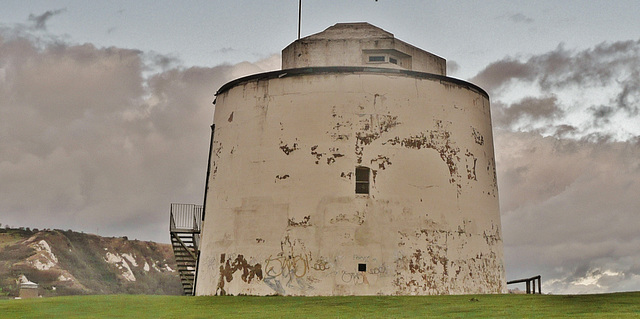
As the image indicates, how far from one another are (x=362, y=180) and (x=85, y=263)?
61.8 meters

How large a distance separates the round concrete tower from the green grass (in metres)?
1.75

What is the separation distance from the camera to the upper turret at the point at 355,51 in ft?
93.7

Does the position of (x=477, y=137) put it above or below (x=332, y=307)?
above

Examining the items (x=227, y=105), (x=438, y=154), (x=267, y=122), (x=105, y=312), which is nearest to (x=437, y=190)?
(x=438, y=154)

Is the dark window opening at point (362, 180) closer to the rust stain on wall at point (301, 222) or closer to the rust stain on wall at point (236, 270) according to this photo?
the rust stain on wall at point (301, 222)

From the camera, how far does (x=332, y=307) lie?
66.9 ft

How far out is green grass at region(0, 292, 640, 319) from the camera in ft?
56.3

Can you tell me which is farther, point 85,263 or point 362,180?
point 85,263

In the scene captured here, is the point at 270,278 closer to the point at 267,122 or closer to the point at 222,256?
the point at 222,256

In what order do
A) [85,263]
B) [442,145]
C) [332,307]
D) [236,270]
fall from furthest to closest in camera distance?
1. [85,263]
2. [442,145]
3. [236,270]
4. [332,307]

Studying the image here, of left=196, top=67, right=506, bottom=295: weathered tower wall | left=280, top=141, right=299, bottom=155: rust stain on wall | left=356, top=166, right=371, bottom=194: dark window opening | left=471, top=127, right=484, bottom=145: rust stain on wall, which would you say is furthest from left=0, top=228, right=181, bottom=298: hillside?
left=471, top=127, right=484, bottom=145: rust stain on wall

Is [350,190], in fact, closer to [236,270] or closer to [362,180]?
[362,180]

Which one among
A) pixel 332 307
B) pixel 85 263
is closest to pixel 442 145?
pixel 332 307

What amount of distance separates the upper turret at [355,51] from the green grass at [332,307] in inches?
354
